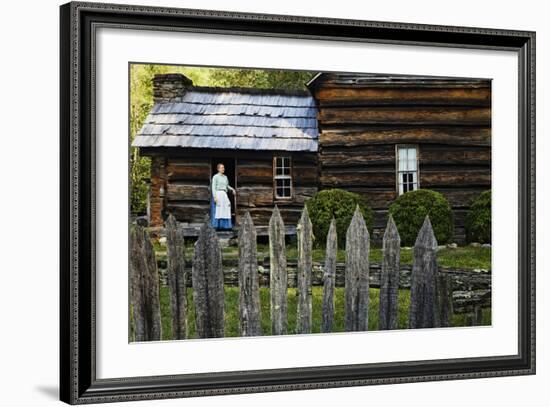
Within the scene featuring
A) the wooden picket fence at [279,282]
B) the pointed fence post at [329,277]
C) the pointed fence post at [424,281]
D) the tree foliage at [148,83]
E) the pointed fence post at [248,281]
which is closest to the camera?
the tree foliage at [148,83]

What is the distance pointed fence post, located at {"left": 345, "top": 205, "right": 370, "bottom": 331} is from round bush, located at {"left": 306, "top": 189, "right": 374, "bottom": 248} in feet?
0.17

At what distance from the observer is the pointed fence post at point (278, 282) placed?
7.92 meters

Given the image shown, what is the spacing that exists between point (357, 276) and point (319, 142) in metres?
1.00

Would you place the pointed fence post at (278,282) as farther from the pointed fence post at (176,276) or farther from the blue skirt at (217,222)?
the pointed fence post at (176,276)

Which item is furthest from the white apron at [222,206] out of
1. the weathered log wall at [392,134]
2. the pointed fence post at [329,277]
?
the pointed fence post at [329,277]

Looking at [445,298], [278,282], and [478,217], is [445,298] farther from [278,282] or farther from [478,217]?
[278,282]

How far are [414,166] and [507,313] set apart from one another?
1.35 meters

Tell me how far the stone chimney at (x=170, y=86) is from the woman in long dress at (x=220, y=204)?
58cm

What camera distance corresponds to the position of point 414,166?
8133 mm

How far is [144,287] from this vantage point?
24.7 ft

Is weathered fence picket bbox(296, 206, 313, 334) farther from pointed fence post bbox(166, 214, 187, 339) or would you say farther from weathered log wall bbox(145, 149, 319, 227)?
pointed fence post bbox(166, 214, 187, 339)

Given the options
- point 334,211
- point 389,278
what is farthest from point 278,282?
point 389,278

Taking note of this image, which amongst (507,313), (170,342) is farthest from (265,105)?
(507,313)

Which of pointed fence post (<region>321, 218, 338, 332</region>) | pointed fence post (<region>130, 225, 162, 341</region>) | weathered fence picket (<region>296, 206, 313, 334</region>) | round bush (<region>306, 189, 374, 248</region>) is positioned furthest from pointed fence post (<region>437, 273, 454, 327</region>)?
pointed fence post (<region>130, 225, 162, 341</region>)
